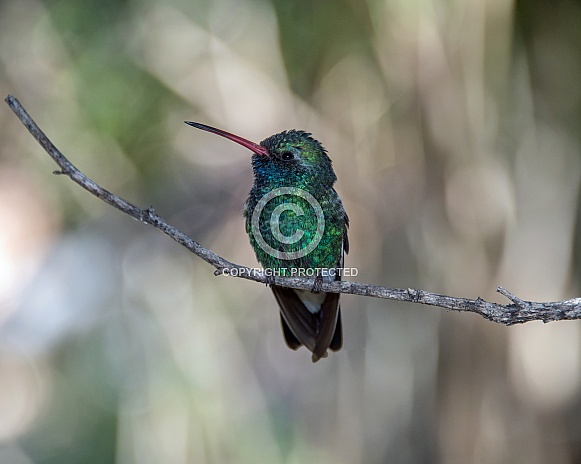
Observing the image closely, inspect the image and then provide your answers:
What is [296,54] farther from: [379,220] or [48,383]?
[48,383]

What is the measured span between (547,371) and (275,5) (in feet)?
10.5

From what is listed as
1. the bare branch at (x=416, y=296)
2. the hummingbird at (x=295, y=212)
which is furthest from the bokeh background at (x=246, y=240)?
the bare branch at (x=416, y=296)

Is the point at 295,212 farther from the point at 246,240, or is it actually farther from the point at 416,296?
the point at 246,240

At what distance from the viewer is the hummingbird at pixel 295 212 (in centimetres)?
313

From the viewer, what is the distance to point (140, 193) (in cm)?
561

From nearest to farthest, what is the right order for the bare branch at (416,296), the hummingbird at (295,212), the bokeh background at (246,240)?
the bare branch at (416,296) → the hummingbird at (295,212) → the bokeh background at (246,240)

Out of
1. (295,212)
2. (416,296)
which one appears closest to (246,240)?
(295,212)

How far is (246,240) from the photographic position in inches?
198

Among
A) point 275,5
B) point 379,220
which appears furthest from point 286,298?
point 275,5

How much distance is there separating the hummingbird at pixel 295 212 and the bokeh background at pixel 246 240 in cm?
132

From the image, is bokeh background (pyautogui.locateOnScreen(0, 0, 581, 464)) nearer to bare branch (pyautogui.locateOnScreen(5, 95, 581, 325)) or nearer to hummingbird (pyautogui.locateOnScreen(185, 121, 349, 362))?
hummingbird (pyautogui.locateOnScreen(185, 121, 349, 362))

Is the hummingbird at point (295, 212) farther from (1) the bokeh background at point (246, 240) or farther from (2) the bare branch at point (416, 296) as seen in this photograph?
(1) the bokeh background at point (246, 240)

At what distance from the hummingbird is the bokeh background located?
4.32ft

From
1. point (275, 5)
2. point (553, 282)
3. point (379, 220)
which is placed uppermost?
point (275, 5)
